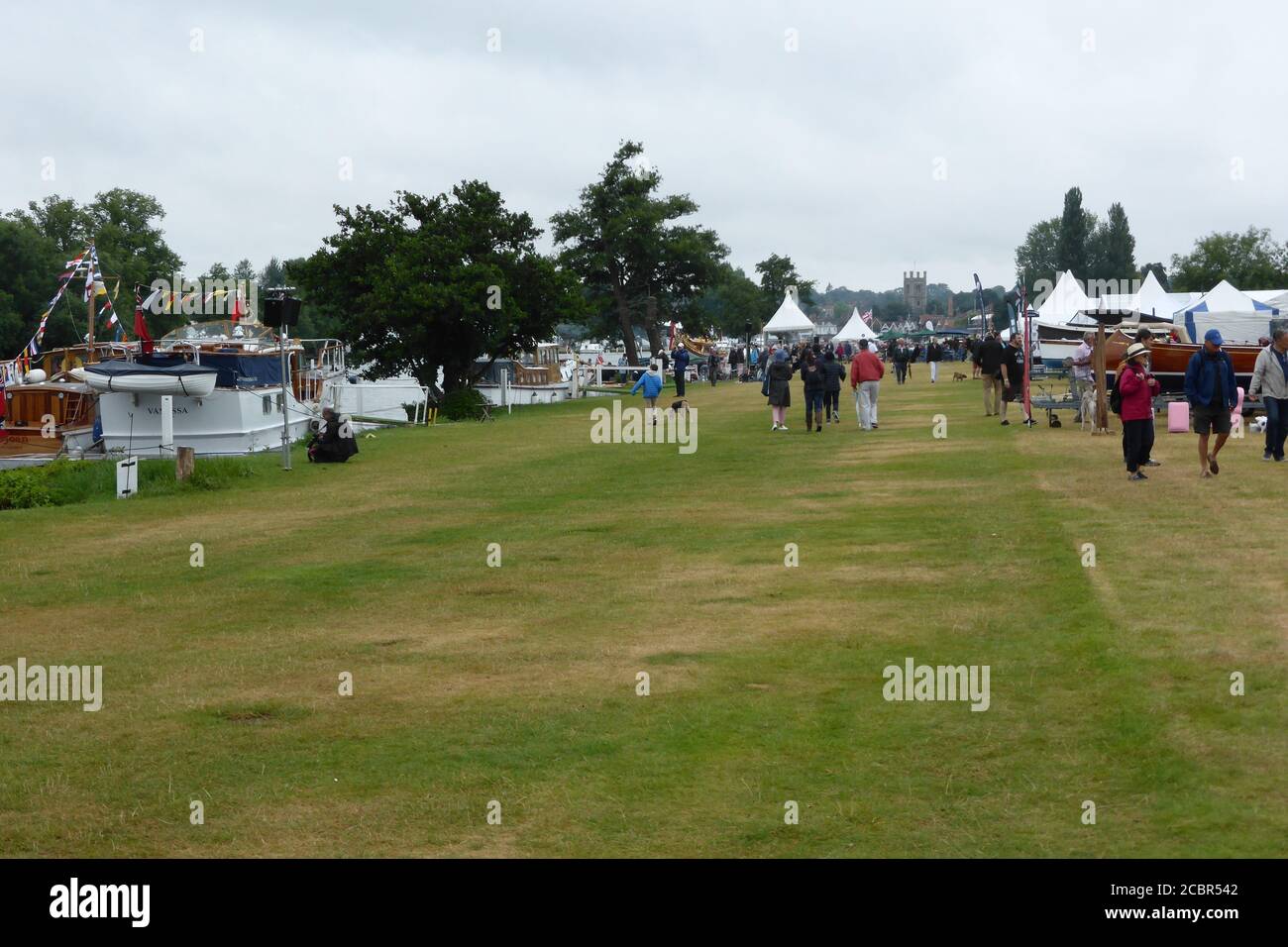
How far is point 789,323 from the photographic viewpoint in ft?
271

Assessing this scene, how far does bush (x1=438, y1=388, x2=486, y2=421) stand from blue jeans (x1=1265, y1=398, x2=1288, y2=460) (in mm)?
28114

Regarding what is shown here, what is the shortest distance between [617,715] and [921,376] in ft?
204

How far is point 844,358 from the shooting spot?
81438mm

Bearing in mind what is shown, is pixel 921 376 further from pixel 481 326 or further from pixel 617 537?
pixel 617 537

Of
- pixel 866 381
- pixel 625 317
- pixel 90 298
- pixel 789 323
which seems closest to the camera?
pixel 866 381

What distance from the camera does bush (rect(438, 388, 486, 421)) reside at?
1823 inches

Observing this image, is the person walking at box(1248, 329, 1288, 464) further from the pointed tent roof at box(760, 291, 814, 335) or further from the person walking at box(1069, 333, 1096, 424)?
the pointed tent roof at box(760, 291, 814, 335)

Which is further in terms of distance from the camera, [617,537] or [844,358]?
[844,358]

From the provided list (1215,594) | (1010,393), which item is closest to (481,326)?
(1010,393)

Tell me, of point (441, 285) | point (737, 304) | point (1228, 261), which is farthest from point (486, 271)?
point (1228, 261)

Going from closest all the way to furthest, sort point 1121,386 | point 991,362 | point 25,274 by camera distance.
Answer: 1. point 1121,386
2. point 991,362
3. point 25,274

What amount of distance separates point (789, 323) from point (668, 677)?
7369cm
